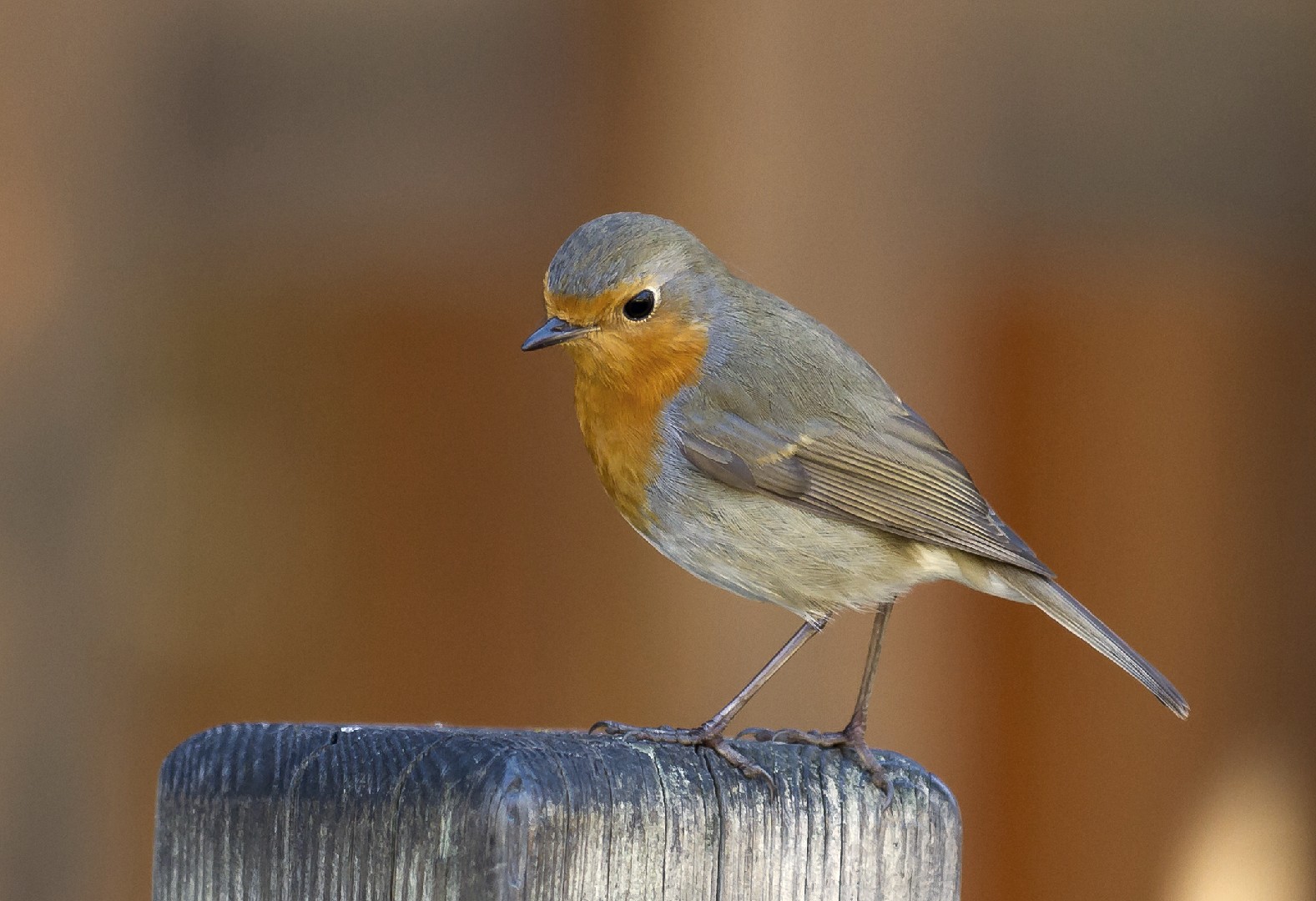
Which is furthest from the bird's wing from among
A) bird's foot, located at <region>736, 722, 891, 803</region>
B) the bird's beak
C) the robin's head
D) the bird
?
bird's foot, located at <region>736, 722, 891, 803</region>

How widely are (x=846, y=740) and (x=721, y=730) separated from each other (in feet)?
0.65

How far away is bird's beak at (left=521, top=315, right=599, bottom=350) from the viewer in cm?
325

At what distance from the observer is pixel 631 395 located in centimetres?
343

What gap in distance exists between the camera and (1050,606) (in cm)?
351

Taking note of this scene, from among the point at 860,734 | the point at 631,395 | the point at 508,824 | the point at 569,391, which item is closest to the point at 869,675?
the point at 860,734

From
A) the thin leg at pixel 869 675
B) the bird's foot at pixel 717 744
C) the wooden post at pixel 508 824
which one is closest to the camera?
the wooden post at pixel 508 824

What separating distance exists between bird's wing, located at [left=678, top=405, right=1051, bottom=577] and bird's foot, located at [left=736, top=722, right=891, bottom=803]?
1.98 feet

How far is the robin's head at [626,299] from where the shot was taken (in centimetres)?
331

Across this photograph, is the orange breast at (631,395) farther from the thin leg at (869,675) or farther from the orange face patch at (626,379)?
the thin leg at (869,675)

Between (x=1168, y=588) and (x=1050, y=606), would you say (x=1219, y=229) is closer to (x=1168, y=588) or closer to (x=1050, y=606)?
(x=1168, y=588)

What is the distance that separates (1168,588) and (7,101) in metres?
3.60

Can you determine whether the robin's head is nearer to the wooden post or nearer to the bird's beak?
the bird's beak

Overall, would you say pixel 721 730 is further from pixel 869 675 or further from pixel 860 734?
pixel 869 675

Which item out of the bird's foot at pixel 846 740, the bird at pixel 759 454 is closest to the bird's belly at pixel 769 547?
the bird at pixel 759 454
